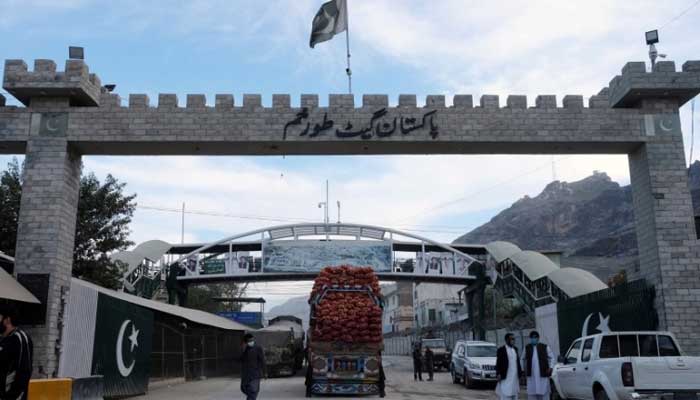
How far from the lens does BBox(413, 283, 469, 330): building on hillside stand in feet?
252

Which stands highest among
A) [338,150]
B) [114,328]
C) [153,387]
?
[338,150]

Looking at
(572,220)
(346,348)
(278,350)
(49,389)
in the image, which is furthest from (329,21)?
(572,220)

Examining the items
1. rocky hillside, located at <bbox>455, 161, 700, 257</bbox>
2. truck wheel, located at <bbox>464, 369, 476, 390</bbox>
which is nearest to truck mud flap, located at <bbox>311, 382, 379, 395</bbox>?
truck wheel, located at <bbox>464, 369, 476, 390</bbox>

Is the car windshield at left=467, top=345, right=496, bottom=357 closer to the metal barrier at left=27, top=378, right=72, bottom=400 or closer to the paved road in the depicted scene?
the paved road

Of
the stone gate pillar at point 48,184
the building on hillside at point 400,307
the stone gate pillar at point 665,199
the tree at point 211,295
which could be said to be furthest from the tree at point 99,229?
the building on hillside at point 400,307

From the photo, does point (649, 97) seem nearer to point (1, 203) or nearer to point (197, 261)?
point (1, 203)

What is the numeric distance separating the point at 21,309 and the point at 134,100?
6302 mm

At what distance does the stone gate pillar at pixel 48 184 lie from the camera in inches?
626

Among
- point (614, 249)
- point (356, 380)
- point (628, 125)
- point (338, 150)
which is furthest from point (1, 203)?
point (614, 249)

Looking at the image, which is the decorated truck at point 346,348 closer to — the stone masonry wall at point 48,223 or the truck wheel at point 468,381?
the truck wheel at point 468,381

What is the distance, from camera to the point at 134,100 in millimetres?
17672

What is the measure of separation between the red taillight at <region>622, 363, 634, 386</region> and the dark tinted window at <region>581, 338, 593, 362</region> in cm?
177

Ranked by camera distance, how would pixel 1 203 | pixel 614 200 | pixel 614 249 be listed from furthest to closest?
pixel 614 200, pixel 614 249, pixel 1 203

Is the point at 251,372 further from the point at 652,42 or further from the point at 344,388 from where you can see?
the point at 652,42
